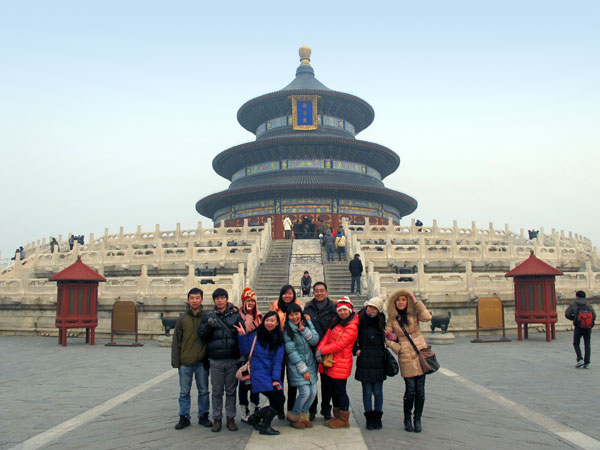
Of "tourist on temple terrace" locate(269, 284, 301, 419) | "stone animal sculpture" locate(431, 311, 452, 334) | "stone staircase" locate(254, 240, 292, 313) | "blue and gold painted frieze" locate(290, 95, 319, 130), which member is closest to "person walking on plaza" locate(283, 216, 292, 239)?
"stone staircase" locate(254, 240, 292, 313)

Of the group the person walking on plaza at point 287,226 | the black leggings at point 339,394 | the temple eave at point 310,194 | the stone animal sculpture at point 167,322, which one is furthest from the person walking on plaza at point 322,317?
the temple eave at point 310,194

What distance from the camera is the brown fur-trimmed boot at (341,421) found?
6.42 m

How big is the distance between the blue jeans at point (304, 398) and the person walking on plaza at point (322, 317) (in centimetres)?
31

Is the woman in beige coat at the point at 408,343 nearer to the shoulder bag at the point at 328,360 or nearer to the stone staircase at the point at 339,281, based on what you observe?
the shoulder bag at the point at 328,360

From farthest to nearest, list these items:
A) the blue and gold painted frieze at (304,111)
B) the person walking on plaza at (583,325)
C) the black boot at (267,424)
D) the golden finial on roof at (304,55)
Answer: the golden finial on roof at (304,55) → the blue and gold painted frieze at (304,111) → the person walking on plaza at (583,325) → the black boot at (267,424)

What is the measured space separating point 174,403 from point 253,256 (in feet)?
41.8

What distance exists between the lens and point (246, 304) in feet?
22.5

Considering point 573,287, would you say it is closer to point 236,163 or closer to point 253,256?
point 253,256

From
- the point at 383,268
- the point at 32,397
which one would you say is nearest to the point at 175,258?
the point at 383,268

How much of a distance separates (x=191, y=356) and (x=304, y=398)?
1.47 m

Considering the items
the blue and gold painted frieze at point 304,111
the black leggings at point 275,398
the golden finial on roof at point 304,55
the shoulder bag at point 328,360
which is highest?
the golden finial on roof at point 304,55

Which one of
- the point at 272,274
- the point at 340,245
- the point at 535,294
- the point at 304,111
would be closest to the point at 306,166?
the point at 304,111

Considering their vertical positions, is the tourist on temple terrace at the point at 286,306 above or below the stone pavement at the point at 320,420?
above

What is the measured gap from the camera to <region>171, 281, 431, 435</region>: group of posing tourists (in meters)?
6.44
